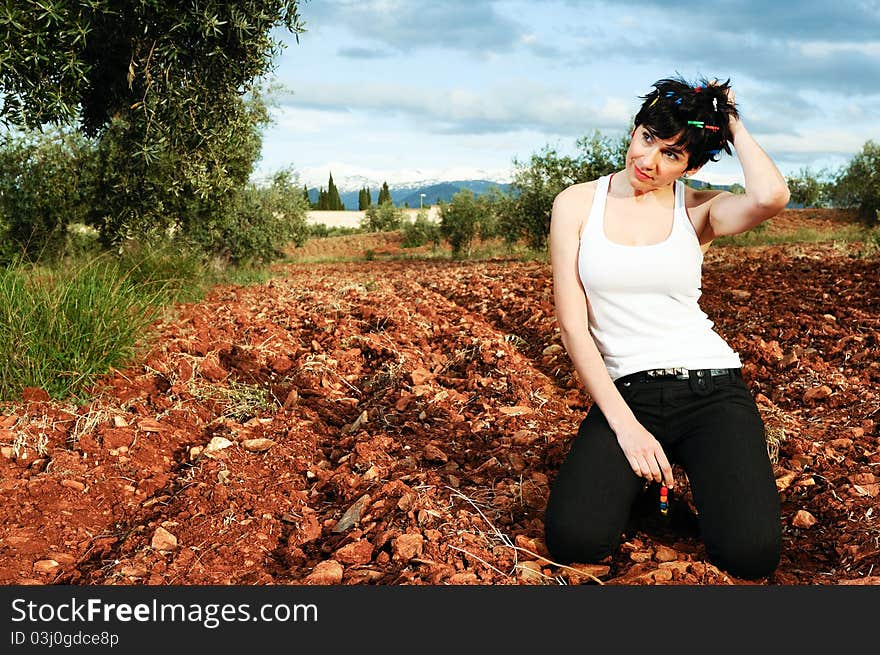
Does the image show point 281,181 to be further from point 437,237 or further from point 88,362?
point 88,362

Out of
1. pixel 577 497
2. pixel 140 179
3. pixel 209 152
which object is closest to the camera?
pixel 577 497

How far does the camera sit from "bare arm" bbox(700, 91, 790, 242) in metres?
2.86

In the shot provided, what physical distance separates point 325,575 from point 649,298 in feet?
5.50

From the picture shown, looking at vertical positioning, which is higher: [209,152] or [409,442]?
[209,152]

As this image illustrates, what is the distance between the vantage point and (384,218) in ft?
116

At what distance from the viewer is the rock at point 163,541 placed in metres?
3.08

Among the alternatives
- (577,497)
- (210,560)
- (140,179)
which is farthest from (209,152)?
(577,497)

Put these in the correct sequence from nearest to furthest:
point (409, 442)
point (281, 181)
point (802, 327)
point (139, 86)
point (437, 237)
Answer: point (409, 442), point (802, 327), point (139, 86), point (281, 181), point (437, 237)

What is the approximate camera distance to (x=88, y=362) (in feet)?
15.4

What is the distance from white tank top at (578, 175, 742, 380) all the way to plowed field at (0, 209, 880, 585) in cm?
75

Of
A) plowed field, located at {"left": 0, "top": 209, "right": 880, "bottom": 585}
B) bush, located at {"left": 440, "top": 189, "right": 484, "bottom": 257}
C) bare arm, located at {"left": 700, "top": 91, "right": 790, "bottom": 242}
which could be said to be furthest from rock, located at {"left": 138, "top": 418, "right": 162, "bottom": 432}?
bush, located at {"left": 440, "top": 189, "right": 484, "bottom": 257}

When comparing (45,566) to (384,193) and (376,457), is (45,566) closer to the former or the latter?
(376,457)

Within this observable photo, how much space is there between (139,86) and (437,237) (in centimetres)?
1566

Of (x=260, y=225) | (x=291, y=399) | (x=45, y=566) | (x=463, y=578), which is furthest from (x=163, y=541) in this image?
(x=260, y=225)
